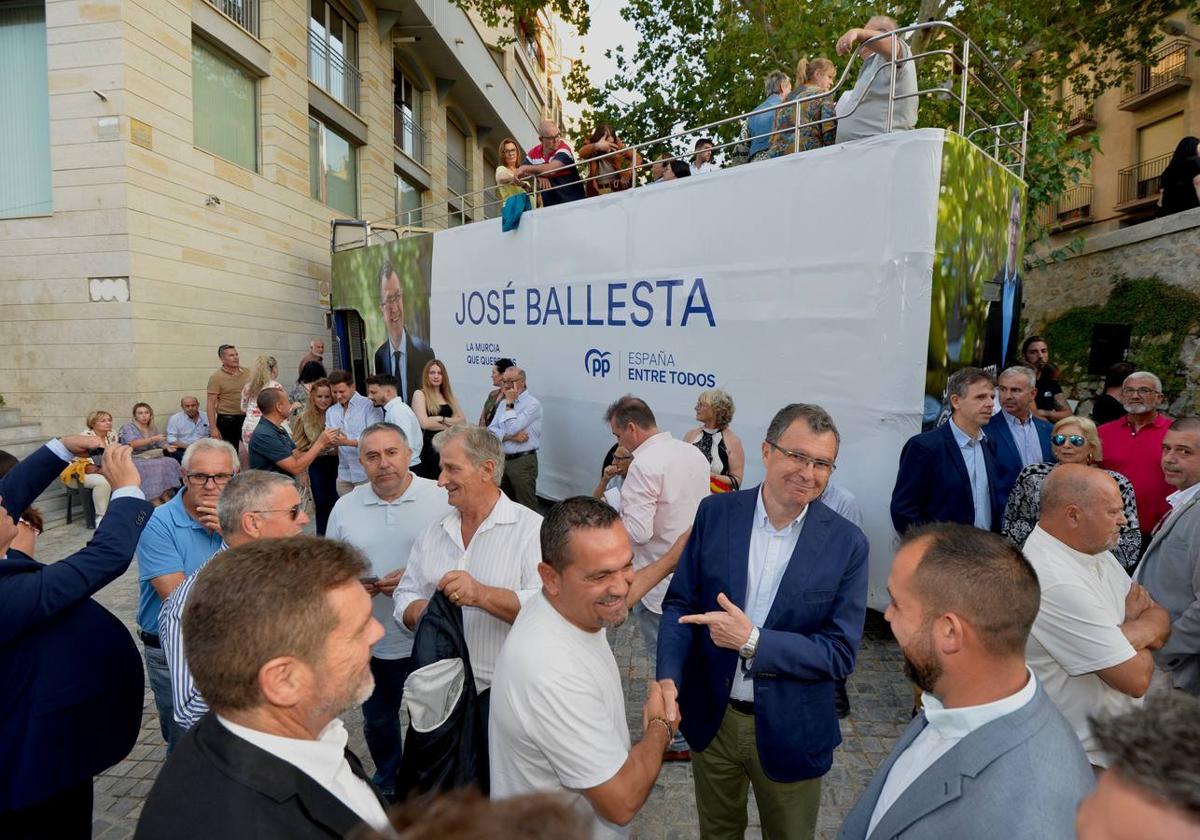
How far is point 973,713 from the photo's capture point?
1460 millimetres

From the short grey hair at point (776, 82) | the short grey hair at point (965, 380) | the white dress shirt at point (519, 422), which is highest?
the short grey hair at point (776, 82)

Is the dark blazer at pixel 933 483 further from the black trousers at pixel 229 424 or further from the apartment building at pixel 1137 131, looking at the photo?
the apartment building at pixel 1137 131

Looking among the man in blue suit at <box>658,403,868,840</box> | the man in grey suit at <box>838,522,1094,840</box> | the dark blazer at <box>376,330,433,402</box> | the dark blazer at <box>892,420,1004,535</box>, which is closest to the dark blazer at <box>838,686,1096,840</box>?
the man in grey suit at <box>838,522,1094,840</box>

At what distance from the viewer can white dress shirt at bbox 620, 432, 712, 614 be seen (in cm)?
366

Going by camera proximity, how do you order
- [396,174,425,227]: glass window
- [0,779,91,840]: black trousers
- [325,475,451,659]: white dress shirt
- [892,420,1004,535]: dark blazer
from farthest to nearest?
[396,174,425,227]: glass window, [892,420,1004,535]: dark blazer, [325,475,451,659]: white dress shirt, [0,779,91,840]: black trousers

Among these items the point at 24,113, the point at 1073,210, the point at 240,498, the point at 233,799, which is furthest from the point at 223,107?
the point at 1073,210

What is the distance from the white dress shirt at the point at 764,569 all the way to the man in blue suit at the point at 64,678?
2.20m

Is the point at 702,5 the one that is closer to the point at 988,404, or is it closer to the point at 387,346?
the point at 387,346

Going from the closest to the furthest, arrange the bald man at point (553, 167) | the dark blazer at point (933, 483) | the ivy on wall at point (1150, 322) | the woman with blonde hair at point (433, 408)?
1. the dark blazer at point (933, 483)
2. the woman with blonde hair at point (433, 408)
3. the bald man at point (553, 167)
4. the ivy on wall at point (1150, 322)

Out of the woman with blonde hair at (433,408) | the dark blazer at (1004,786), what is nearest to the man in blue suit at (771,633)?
the dark blazer at (1004,786)

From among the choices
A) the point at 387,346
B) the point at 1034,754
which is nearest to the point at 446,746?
the point at 1034,754

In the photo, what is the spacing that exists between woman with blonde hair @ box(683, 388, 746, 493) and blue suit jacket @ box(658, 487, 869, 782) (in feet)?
6.36

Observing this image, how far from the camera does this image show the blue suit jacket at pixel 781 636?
223 centimetres

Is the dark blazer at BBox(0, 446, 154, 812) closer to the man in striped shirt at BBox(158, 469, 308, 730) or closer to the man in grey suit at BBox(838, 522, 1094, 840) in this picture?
the man in striped shirt at BBox(158, 469, 308, 730)
